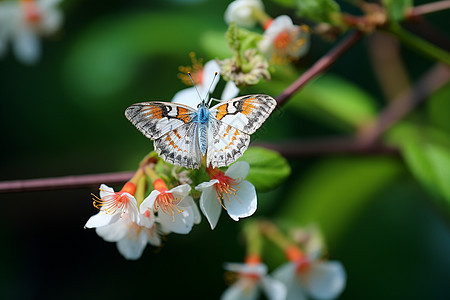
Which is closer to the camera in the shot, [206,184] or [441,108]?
[206,184]

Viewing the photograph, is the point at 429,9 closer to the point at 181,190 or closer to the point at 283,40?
the point at 283,40

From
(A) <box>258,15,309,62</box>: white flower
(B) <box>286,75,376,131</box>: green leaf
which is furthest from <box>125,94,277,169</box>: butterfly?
(B) <box>286,75,376,131</box>: green leaf

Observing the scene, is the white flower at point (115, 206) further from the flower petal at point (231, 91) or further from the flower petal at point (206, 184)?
the flower petal at point (231, 91)

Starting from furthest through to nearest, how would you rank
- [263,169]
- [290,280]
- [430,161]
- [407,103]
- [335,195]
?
[335,195] < [407,103] < [290,280] < [430,161] < [263,169]

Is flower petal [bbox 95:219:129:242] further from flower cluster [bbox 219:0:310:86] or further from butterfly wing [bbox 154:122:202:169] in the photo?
flower cluster [bbox 219:0:310:86]

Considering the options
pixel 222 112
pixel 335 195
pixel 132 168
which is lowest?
pixel 335 195

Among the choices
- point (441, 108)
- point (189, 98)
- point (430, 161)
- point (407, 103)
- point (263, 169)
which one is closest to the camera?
point (263, 169)

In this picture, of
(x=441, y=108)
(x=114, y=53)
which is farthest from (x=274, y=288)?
(x=114, y=53)
